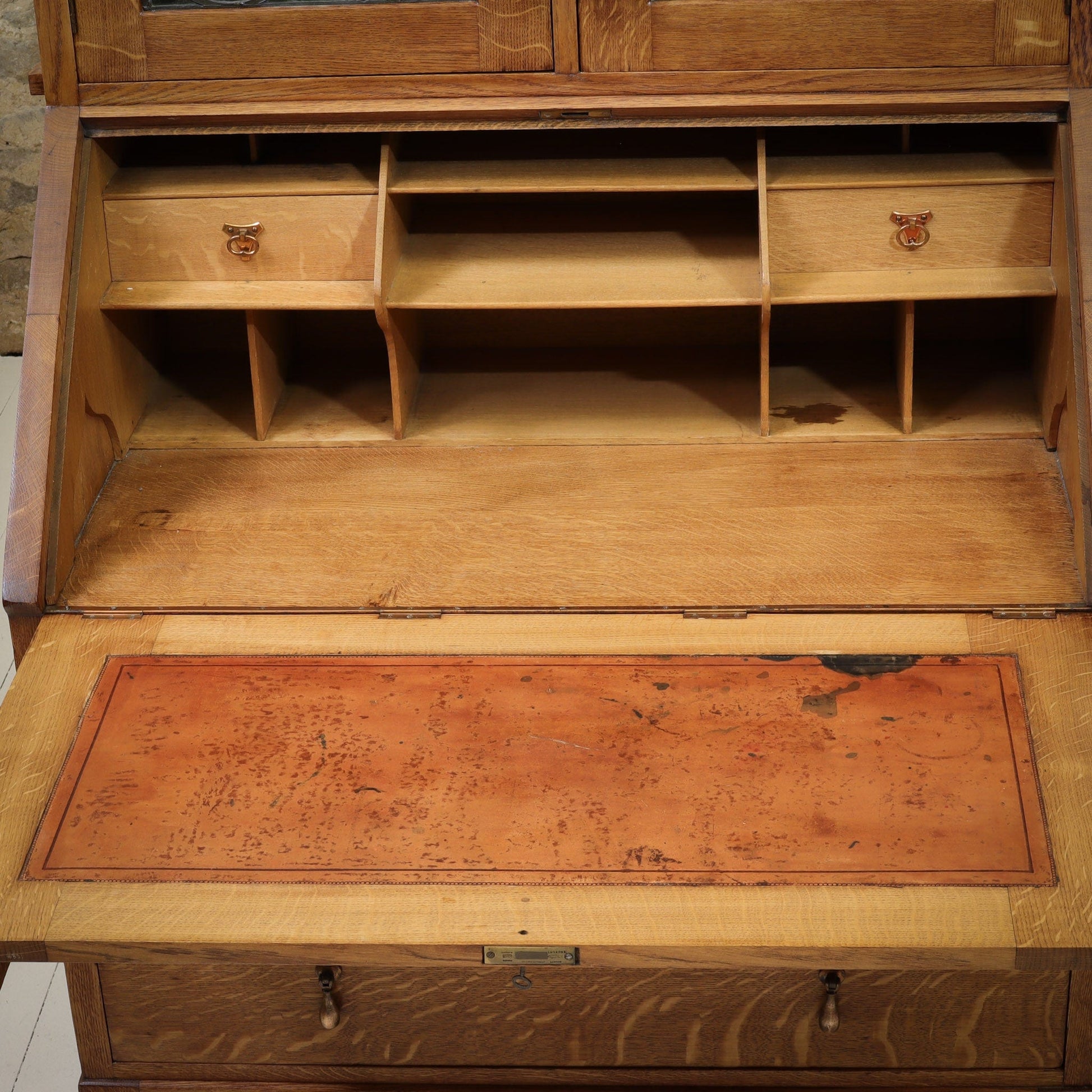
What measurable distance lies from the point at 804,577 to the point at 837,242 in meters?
0.58

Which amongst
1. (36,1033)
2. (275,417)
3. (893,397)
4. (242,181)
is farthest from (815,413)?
(36,1033)

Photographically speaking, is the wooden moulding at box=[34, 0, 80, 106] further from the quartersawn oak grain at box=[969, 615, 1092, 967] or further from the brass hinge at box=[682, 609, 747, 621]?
the quartersawn oak grain at box=[969, 615, 1092, 967]

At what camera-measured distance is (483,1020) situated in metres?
2.08

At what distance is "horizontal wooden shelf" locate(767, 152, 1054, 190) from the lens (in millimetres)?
2244

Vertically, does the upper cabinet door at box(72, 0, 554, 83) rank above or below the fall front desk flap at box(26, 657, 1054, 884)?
above

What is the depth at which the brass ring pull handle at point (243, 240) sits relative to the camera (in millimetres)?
2314

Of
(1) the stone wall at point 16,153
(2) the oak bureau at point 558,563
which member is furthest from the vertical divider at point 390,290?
(1) the stone wall at point 16,153

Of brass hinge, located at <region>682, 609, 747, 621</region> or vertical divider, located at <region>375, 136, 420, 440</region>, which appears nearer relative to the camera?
brass hinge, located at <region>682, 609, 747, 621</region>

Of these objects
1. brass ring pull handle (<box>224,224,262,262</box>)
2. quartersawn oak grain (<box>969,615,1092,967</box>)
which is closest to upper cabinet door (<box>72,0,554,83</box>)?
brass ring pull handle (<box>224,224,262,262</box>)

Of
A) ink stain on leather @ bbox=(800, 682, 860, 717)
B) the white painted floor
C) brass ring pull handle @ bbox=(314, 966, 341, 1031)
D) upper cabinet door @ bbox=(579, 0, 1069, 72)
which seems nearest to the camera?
ink stain on leather @ bbox=(800, 682, 860, 717)

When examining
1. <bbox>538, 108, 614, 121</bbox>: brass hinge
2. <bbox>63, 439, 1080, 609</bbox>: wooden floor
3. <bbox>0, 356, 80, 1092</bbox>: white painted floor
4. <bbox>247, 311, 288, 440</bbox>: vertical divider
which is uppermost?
<bbox>538, 108, 614, 121</bbox>: brass hinge

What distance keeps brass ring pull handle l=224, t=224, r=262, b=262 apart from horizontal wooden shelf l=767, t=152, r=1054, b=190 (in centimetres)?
84

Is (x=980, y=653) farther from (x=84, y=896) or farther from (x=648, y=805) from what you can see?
(x=84, y=896)

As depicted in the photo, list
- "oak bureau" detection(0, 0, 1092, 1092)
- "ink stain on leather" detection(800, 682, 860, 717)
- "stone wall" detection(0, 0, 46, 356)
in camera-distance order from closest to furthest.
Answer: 1. "oak bureau" detection(0, 0, 1092, 1092)
2. "ink stain on leather" detection(800, 682, 860, 717)
3. "stone wall" detection(0, 0, 46, 356)
